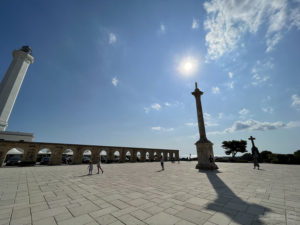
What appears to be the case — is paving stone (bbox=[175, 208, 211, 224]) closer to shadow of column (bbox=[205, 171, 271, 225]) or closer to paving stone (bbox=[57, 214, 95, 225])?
shadow of column (bbox=[205, 171, 271, 225])

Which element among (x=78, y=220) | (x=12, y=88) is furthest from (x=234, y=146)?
(x=12, y=88)

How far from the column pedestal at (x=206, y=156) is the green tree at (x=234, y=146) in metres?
35.1

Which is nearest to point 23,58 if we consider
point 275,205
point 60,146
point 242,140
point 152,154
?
point 60,146

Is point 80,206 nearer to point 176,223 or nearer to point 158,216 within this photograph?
point 158,216

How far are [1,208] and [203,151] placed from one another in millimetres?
13792

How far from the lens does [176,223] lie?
2.68 m

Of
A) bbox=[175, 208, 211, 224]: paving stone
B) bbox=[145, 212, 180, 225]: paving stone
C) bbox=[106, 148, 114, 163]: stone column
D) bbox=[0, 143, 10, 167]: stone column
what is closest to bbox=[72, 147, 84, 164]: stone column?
bbox=[106, 148, 114, 163]: stone column

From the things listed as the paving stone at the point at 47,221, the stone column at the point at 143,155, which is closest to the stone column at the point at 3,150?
the paving stone at the point at 47,221

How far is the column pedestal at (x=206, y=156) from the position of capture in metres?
12.5

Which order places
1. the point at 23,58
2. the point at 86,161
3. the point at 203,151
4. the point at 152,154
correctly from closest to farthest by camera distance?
the point at 203,151, the point at 86,161, the point at 152,154, the point at 23,58

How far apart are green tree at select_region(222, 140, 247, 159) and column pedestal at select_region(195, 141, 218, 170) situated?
35.1 meters

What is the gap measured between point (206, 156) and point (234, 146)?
36.0 metres

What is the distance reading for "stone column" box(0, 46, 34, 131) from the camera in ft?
105

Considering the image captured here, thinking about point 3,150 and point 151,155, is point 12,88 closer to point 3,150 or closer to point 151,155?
point 3,150
